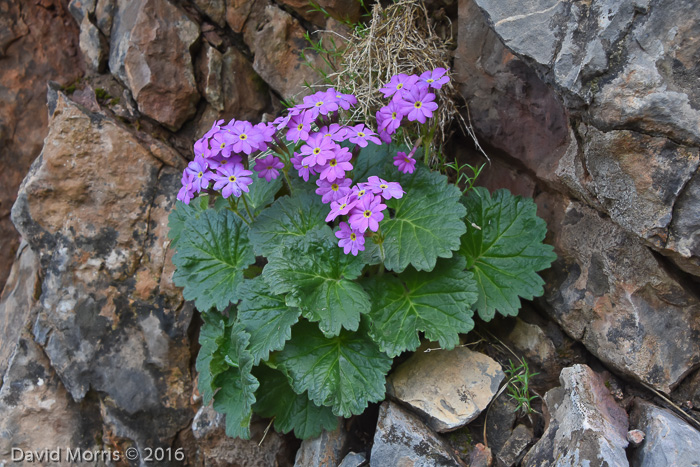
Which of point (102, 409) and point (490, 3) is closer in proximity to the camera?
point (490, 3)

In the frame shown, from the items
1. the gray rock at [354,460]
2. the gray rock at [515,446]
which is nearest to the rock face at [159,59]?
the gray rock at [354,460]

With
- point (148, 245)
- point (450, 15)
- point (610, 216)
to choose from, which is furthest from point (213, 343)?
point (450, 15)

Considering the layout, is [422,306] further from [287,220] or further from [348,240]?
[287,220]

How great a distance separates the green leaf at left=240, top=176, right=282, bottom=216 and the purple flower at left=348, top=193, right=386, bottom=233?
90cm

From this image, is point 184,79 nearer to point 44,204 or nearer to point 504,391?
point 44,204

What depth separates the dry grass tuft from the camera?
341 cm

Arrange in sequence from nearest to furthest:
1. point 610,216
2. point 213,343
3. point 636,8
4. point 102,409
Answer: point 636,8, point 610,216, point 213,343, point 102,409

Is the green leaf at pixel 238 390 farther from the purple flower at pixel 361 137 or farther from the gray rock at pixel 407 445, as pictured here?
the purple flower at pixel 361 137

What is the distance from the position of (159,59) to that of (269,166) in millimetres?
1548

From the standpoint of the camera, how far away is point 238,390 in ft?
10.1

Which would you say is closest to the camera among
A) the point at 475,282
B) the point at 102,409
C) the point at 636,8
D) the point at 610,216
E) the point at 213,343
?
the point at 636,8

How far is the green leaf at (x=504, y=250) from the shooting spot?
9.68 ft

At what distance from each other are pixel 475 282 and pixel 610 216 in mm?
720

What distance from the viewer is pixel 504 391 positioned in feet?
9.43
